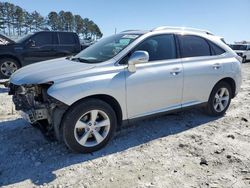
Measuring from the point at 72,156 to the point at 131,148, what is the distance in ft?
2.95

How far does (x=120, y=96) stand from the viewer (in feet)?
13.4

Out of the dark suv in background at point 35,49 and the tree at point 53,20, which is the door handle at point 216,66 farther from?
the tree at point 53,20

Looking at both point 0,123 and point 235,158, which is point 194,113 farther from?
point 0,123

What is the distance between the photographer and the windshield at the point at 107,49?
14.2ft

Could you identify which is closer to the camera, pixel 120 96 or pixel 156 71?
pixel 120 96

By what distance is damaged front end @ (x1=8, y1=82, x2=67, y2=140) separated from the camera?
368 centimetres

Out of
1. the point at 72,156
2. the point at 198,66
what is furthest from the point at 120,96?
the point at 198,66

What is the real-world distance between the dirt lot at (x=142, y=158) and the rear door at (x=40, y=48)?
4.81 m

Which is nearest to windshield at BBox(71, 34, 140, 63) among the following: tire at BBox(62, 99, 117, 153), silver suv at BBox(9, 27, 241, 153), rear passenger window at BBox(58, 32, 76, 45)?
silver suv at BBox(9, 27, 241, 153)

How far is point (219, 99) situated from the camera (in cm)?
570

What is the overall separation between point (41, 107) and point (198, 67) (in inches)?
113

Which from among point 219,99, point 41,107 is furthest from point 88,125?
point 219,99

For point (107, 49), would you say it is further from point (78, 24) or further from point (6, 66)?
point (78, 24)

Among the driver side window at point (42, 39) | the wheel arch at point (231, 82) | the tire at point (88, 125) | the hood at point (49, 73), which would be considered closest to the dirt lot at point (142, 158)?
the tire at point (88, 125)
